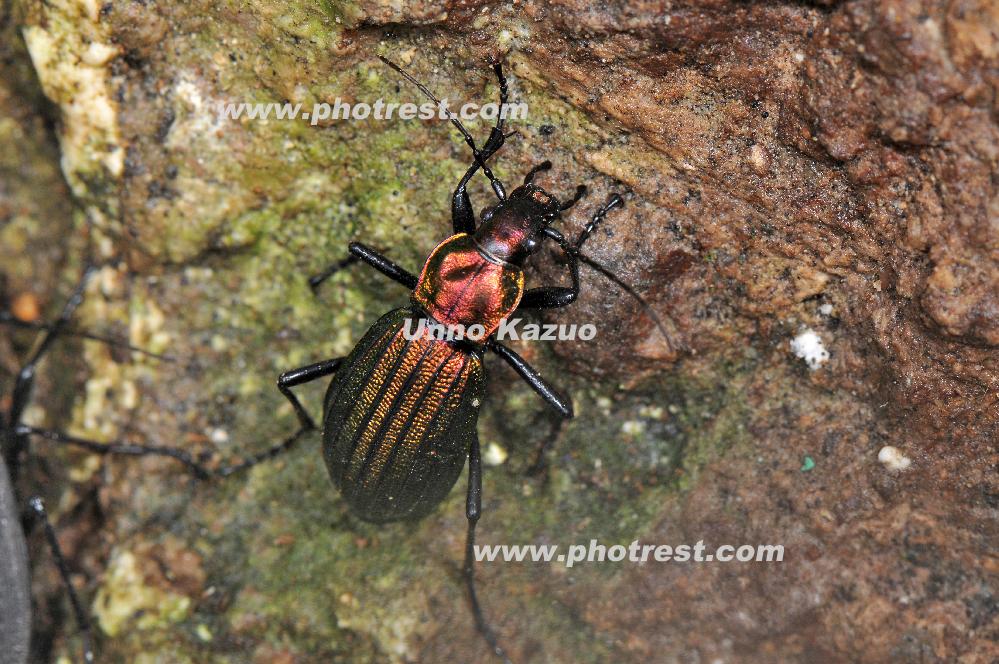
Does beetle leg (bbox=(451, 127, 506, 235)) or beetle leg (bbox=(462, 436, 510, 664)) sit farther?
beetle leg (bbox=(462, 436, 510, 664))

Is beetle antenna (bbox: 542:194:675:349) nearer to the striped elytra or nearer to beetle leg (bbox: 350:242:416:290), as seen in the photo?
the striped elytra

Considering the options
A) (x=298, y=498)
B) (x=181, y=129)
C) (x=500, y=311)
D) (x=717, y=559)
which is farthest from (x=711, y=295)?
(x=181, y=129)

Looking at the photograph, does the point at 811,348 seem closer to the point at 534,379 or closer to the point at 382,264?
the point at 534,379

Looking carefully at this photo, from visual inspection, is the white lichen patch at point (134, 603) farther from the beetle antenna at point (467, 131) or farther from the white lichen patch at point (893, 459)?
the white lichen patch at point (893, 459)

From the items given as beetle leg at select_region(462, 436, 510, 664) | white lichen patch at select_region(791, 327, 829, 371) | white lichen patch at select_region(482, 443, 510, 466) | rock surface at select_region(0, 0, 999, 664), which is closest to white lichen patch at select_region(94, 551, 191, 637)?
rock surface at select_region(0, 0, 999, 664)

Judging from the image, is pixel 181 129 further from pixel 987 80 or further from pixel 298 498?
pixel 987 80
